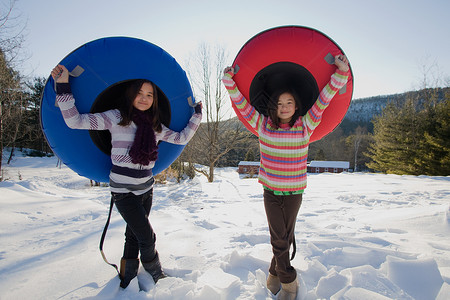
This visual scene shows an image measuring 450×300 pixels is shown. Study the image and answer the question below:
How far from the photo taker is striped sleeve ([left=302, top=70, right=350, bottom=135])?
1.71 meters

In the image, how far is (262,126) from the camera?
1845 millimetres

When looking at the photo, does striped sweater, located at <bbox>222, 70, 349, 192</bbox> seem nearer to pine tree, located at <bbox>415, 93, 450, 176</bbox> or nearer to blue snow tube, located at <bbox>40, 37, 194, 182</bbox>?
blue snow tube, located at <bbox>40, 37, 194, 182</bbox>

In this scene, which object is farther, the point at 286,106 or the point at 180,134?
the point at 180,134

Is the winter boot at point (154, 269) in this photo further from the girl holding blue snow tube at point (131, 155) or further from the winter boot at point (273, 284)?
the winter boot at point (273, 284)

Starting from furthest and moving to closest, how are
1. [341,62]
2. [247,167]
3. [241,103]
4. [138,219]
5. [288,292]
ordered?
1. [247,167]
2. [241,103]
3. [341,62]
4. [138,219]
5. [288,292]

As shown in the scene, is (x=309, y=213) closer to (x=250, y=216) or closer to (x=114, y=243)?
(x=250, y=216)

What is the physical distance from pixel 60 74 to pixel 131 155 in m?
0.78

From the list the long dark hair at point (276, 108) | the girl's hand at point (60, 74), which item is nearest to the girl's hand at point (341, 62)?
the long dark hair at point (276, 108)

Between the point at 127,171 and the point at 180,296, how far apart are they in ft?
3.01

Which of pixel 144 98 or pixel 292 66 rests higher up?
pixel 292 66

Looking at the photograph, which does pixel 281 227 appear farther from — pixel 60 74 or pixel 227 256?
pixel 60 74

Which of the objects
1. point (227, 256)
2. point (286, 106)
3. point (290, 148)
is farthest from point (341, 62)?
point (227, 256)

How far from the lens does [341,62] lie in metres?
1.75

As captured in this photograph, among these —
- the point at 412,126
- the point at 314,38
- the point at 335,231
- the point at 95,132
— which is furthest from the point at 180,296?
the point at 412,126
